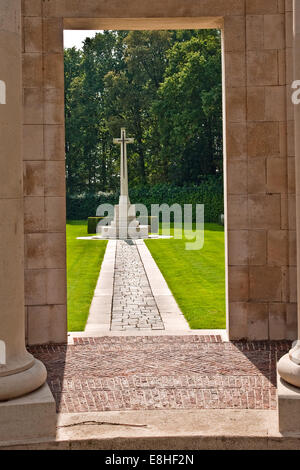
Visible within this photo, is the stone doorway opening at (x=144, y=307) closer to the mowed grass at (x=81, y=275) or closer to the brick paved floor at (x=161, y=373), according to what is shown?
the mowed grass at (x=81, y=275)

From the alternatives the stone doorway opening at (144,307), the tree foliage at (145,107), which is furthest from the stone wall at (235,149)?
the tree foliage at (145,107)

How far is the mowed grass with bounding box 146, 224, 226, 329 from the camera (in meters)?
12.4

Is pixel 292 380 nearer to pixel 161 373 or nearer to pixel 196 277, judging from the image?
pixel 161 373

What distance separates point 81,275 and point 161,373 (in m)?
10.6

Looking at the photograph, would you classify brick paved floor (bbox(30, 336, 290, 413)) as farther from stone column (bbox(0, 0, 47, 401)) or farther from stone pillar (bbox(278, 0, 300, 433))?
stone column (bbox(0, 0, 47, 401))

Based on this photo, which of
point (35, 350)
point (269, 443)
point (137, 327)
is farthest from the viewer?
point (137, 327)

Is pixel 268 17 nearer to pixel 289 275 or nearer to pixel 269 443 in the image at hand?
pixel 289 275

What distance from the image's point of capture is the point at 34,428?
5.59 m

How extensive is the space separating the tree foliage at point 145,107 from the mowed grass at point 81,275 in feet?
68.7

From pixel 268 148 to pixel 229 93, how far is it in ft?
3.67

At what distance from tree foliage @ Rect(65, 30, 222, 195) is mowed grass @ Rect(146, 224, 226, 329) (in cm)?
2070

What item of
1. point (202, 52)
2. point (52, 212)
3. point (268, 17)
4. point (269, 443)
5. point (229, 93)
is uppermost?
point (202, 52)

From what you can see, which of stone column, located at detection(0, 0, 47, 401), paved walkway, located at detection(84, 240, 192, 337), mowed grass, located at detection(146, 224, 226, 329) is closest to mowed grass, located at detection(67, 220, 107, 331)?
paved walkway, located at detection(84, 240, 192, 337)

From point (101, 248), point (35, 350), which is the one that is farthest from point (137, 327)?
point (101, 248)
